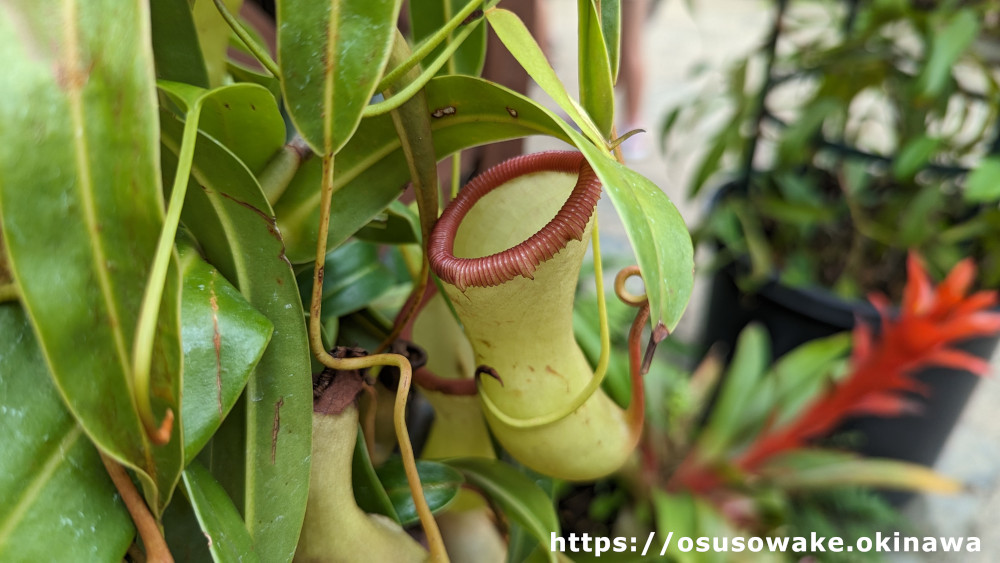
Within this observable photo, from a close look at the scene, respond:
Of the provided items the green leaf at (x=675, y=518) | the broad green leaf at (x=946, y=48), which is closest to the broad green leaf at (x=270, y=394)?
the green leaf at (x=675, y=518)

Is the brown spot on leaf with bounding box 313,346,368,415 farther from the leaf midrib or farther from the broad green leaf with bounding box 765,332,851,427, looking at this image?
the broad green leaf with bounding box 765,332,851,427

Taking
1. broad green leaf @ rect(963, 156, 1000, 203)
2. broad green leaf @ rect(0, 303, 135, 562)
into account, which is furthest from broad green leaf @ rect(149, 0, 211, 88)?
broad green leaf @ rect(963, 156, 1000, 203)

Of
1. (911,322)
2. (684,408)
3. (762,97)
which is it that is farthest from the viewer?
(762,97)

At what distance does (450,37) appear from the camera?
40 centimetres

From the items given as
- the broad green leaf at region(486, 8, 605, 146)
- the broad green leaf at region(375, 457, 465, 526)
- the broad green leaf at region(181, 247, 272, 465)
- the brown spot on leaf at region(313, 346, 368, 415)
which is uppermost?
the broad green leaf at region(486, 8, 605, 146)

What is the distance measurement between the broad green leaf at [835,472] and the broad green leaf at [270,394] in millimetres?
735

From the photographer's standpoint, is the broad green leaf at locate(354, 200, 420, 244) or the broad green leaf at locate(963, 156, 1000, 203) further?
the broad green leaf at locate(963, 156, 1000, 203)

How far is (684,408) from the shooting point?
3.06 ft

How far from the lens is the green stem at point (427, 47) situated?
0.25 meters

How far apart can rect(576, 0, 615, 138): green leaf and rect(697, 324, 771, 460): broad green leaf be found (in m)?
0.68

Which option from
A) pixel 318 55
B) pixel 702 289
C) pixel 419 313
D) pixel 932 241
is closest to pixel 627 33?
pixel 702 289

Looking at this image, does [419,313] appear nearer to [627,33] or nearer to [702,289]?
[702,289]

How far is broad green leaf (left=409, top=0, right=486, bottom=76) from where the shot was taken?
1.36ft

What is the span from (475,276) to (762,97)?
962mm
